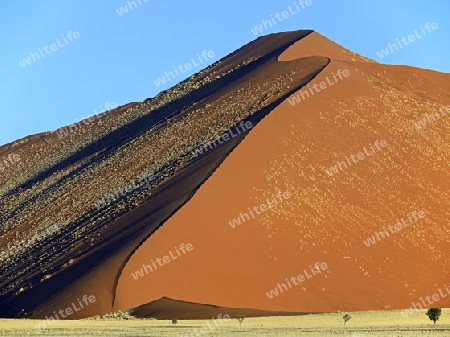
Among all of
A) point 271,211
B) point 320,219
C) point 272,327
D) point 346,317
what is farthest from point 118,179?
point 346,317

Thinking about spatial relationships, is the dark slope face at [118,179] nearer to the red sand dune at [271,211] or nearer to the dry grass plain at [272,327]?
the red sand dune at [271,211]

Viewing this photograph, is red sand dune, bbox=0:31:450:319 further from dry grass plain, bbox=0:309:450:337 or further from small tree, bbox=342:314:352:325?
small tree, bbox=342:314:352:325

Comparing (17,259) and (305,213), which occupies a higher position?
(17,259)

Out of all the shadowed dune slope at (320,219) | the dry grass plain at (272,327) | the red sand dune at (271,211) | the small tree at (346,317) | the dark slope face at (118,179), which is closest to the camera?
the dry grass plain at (272,327)

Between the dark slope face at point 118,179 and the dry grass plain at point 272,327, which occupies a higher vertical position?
the dark slope face at point 118,179

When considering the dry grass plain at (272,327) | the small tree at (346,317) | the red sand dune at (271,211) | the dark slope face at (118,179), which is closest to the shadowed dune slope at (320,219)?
the red sand dune at (271,211)

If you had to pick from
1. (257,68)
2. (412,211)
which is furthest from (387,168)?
(257,68)

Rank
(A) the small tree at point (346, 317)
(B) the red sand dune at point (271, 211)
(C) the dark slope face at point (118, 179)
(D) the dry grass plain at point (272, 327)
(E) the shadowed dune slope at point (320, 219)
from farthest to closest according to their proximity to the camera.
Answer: (C) the dark slope face at point (118, 179) → (B) the red sand dune at point (271, 211) → (E) the shadowed dune slope at point (320, 219) → (A) the small tree at point (346, 317) → (D) the dry grass plain at point (272, 327)

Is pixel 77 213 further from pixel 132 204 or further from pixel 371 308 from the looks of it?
pixel 371 308
